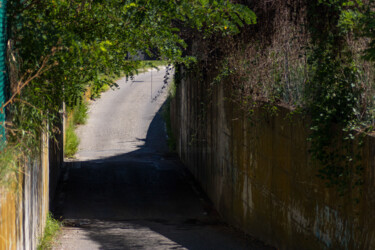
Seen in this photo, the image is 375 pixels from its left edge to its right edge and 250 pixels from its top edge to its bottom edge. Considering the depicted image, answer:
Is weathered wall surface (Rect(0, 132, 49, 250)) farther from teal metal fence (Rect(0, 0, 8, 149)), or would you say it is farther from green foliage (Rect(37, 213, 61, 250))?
teal metal fence (Rect(0, 0, 8, 149))

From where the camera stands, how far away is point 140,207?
37.8ft

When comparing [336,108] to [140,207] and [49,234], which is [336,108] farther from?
[140,207]

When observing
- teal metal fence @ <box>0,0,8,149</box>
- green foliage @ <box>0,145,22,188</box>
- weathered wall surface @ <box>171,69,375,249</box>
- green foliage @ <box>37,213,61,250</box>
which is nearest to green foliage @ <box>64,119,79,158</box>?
weathered wall surface @ <box>171,69,375,249</box>

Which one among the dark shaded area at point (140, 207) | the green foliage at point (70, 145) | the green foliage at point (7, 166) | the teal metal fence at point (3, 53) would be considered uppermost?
the teal metal fence at point (3, 53)

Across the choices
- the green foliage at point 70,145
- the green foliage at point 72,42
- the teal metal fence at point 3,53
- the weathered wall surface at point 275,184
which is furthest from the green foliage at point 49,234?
the green foliage at point 70,145

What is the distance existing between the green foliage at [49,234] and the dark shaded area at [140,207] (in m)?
0.58

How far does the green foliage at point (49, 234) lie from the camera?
312 inches

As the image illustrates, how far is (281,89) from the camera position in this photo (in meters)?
7.90

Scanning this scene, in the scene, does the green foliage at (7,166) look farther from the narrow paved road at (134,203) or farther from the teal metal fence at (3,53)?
the narrow paved road at (134,203)

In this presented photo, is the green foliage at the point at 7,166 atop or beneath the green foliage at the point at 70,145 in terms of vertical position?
atop

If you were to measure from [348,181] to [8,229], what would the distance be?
3281 millimetres

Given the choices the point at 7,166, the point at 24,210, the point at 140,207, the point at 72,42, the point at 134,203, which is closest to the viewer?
the point at 7,166

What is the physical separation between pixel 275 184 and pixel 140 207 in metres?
4.47

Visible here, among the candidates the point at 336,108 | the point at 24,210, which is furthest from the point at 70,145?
the point at 336,108
